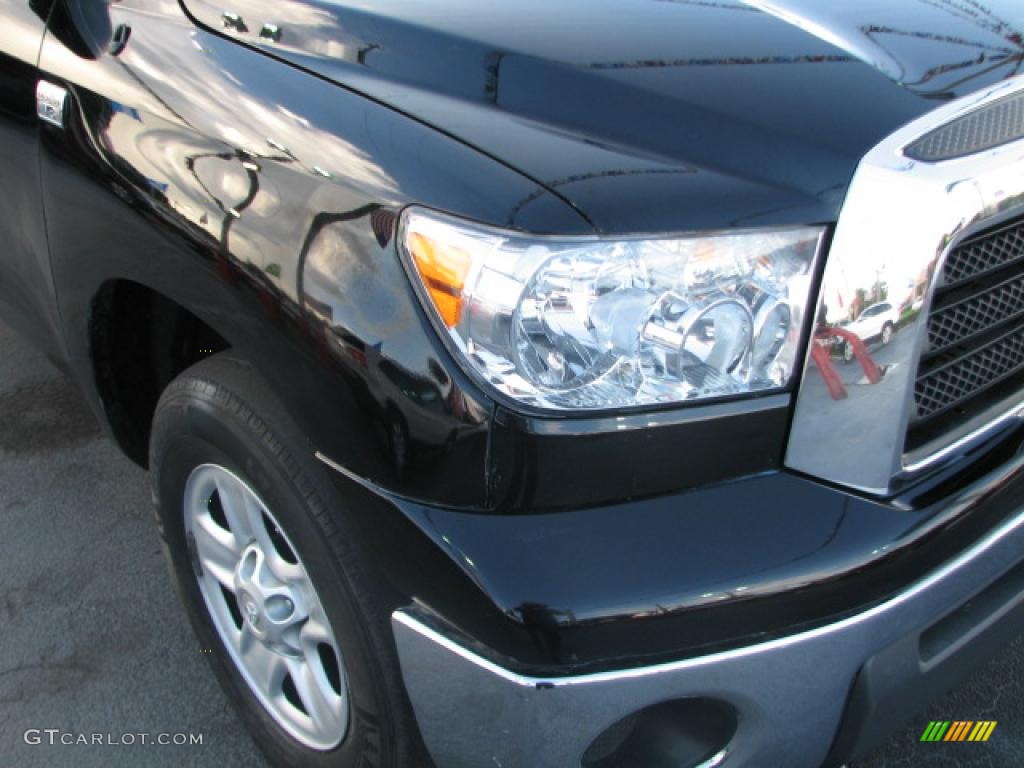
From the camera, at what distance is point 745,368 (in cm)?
144

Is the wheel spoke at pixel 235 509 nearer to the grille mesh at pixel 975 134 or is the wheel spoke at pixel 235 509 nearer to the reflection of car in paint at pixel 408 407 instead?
the reflection of car in paint at pixel 408 407

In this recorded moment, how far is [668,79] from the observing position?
1.62m

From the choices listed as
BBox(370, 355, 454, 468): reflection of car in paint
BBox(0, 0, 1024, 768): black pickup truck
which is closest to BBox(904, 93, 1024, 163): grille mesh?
BBox(0, 0, 1024, 768): black pickup truck

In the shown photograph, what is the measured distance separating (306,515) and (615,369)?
532mm

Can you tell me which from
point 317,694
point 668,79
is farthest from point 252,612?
point 668,79

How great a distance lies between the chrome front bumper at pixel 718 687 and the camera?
1.35m

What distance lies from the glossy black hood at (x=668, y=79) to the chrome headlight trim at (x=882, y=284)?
0.17 ft

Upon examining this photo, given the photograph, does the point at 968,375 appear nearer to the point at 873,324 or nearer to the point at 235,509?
the point at 873,324

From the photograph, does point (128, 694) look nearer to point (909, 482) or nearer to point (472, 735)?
point (472, 735)

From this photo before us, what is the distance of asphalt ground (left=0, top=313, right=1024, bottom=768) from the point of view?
219 centimetres

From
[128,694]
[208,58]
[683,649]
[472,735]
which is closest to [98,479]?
[128,694]

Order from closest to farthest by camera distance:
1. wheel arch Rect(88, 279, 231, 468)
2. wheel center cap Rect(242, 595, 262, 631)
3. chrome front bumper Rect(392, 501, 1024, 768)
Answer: chrome front bumper Rect(392, 501, 1024, 768), wheel center cap Rect(242, 595, 262, 631), wheel arch Rect(88, 279, 231, 468)

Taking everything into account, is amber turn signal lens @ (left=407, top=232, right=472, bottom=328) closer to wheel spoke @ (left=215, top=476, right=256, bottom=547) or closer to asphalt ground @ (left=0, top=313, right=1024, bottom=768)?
wheel spoke @ (left=215, top=476, right=256, bottom=547)

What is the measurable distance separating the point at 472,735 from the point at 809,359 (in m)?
0.69
